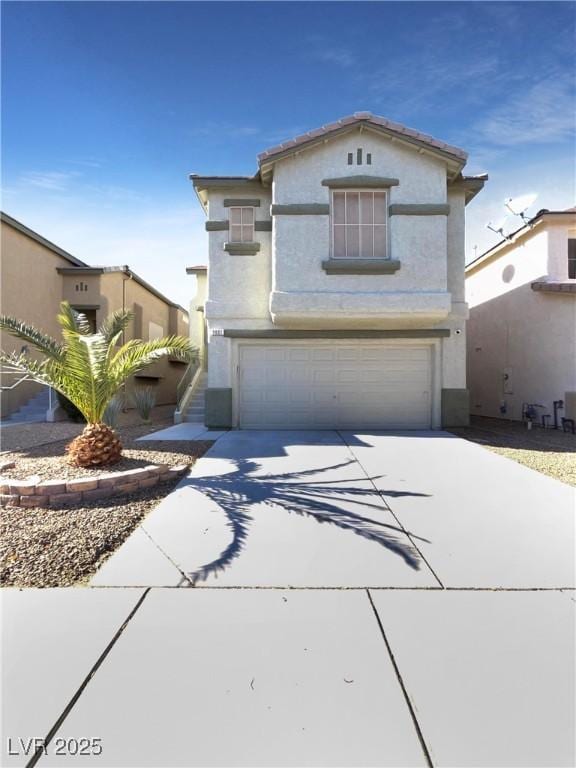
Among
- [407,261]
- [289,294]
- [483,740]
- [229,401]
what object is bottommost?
[483,740]

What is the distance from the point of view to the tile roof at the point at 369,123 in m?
9.27

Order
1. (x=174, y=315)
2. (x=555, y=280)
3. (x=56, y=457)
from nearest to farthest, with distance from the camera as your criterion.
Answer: (x=56, y=457)
(x=555, y=280)
(x=174, y=315)

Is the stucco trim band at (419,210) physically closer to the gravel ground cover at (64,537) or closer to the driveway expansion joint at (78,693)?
the gravel ground cover at (64,537)

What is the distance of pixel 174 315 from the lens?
2158 cm

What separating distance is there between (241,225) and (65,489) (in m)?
8.12

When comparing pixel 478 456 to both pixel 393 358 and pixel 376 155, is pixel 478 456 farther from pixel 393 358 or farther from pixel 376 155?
pixel 376 155

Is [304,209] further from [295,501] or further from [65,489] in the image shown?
[65,489]

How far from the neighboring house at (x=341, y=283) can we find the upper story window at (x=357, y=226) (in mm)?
25

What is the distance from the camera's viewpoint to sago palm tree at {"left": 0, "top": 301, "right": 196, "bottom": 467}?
583cm

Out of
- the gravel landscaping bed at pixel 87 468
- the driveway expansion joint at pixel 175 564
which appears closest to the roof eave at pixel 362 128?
the gravel landscaping bed at pixel 87 468

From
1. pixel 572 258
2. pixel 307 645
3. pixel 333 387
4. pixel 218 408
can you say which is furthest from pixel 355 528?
pixel 572 258

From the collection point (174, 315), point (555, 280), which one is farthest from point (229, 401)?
point (174, 315)

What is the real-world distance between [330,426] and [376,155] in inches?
273

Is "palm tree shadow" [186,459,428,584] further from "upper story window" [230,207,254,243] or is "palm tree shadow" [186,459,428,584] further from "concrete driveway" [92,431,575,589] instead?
"upper story window" [230,207,254,243]
